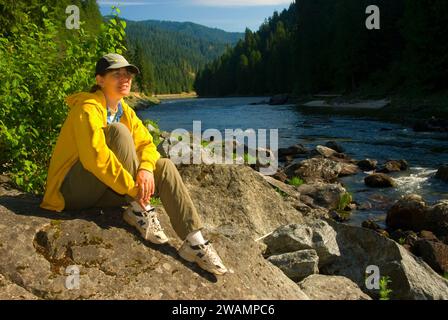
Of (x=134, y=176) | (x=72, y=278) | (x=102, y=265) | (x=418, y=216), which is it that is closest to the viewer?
(x=72, y=278)

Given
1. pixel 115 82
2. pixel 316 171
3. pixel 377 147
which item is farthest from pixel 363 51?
pixel 115 82

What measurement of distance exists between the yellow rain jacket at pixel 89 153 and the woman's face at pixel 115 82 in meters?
0.09

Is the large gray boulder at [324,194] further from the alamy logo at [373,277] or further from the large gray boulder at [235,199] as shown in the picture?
the alamy logo at [373,277]

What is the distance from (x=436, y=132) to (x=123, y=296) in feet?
106

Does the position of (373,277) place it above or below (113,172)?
below

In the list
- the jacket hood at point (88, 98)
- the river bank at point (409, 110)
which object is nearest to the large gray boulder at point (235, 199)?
the jacket hood at point (88, 98)

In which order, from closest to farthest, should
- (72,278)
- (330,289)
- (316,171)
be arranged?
(72,278) → (330,289) → (316,171)

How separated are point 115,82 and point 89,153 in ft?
3.00

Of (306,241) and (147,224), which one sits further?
(306,241)

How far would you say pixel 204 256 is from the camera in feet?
16.1

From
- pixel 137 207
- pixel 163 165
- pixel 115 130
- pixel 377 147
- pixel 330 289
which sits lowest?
pixel 377 147

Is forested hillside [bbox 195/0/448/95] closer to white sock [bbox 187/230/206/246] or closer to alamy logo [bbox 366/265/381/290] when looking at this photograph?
alamy logo [bbox 366/265/381/290]

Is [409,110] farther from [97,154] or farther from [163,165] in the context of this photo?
[97,154]
